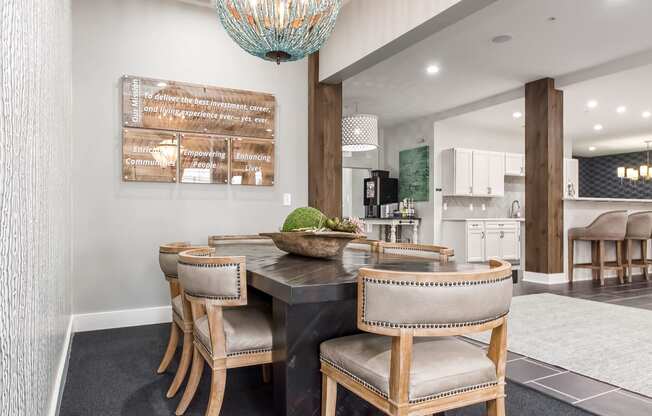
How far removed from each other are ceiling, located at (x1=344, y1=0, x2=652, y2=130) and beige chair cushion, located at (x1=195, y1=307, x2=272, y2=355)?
134 inches

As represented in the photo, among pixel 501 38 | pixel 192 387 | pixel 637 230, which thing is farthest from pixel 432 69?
pixel 192 387

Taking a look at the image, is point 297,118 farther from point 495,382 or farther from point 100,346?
point 495,382

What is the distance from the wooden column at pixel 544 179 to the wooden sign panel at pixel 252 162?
12.4 ft

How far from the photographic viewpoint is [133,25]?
→ 142 inches

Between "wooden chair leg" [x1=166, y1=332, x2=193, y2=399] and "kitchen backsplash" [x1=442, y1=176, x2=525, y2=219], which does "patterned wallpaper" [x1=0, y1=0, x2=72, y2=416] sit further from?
"kitchen backsplash" [x1=442, y1=176, x2=525, y2=219]

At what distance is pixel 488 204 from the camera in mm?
8789

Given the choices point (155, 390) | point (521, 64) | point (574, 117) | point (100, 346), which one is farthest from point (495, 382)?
point (574, 117)

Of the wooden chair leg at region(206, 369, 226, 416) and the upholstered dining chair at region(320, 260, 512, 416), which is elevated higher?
the upholstered dining chair at region(320, 260, 512, 416)

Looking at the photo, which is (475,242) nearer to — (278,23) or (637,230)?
(637,230)

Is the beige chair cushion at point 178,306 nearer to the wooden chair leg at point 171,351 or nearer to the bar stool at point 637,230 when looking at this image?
the wooden chair leg at point 171,351

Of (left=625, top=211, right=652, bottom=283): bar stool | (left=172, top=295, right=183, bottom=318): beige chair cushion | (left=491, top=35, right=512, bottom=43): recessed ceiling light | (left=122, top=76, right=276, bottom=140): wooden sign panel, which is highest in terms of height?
(left=491, top=35, right=512, bottom=43): recessed ceiling light

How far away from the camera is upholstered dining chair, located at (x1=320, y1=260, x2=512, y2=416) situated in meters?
1.19

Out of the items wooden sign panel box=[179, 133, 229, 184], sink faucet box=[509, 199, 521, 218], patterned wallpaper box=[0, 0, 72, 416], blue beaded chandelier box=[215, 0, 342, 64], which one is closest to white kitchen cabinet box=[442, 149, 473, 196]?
sink faucet box=[509, 199, 521, 218]

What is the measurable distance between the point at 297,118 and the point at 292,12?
78.9 inches
